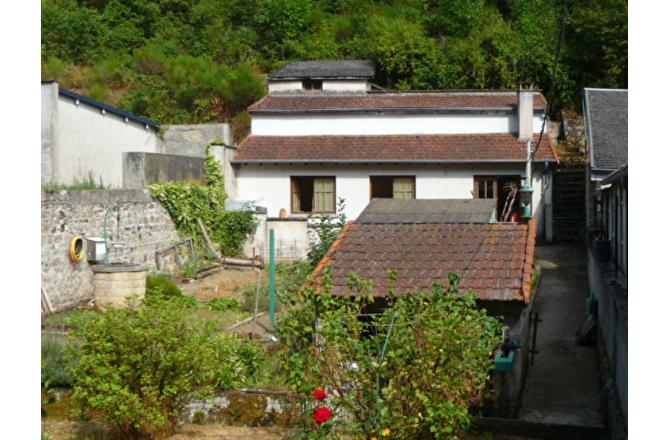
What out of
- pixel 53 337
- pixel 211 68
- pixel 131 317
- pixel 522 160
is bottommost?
pixel 53 337

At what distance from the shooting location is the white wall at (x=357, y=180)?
21875 millimetres

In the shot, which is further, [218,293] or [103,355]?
[218,293]

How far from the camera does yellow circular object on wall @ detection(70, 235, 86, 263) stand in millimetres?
15570

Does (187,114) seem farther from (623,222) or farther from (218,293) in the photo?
(623,222)

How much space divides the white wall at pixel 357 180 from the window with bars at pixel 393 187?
0.54 feet

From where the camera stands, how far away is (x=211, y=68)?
102 feet

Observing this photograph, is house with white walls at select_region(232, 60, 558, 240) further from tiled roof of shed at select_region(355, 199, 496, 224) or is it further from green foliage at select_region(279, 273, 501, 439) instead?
green foliage at select_region(279, 273, 501, 439)

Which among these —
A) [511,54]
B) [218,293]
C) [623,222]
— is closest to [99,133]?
[218,293]

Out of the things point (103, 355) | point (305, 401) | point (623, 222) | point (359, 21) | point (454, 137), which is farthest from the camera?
point (359, 21)

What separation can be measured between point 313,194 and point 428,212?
10.5 m

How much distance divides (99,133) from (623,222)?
46.5 feet

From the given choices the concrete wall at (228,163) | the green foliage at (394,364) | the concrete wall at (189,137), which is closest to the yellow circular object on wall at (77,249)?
the concrete wall at (228,163)

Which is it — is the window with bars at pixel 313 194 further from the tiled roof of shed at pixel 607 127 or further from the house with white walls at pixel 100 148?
the tiled roof of shed at pixel 607 127

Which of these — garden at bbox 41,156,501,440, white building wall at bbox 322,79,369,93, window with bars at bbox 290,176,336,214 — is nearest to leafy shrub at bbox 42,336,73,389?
garden at bbox 41,156,501,440
